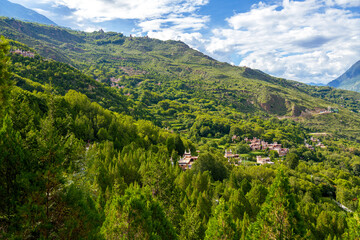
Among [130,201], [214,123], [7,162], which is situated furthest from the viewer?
[214,123]

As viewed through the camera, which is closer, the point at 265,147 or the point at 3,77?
the point at 3,77

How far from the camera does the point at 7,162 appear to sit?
29.0 ft

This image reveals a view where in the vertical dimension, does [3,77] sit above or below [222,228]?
above

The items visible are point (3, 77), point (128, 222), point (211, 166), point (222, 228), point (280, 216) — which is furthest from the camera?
point (211, 166)

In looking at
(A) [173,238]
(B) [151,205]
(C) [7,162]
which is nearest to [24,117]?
(C) [7,162]

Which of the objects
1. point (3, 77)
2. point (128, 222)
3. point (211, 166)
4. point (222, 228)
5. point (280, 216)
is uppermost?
point (3, 77)

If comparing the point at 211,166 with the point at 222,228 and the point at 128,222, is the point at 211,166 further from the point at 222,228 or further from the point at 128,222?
the point at 128,222

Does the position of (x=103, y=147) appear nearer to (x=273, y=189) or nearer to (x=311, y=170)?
(x=273, y=189)

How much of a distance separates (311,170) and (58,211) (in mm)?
105199

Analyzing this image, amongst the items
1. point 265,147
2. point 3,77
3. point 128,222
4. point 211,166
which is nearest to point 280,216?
point 128,222

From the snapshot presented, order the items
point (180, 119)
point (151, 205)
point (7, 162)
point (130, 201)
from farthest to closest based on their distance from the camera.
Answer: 1. point (180, 119)
2. point (151, 205)
3. point (130, 201)
4. point (7, 162)

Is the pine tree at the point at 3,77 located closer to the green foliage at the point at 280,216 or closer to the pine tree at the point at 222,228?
the pine tree at the point at 222,228

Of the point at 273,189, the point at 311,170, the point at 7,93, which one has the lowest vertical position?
the point at 311,170

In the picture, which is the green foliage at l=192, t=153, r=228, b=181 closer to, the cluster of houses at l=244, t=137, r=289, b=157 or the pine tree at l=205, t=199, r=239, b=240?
the pine tree at l=205, t=199, r=239, b=240
